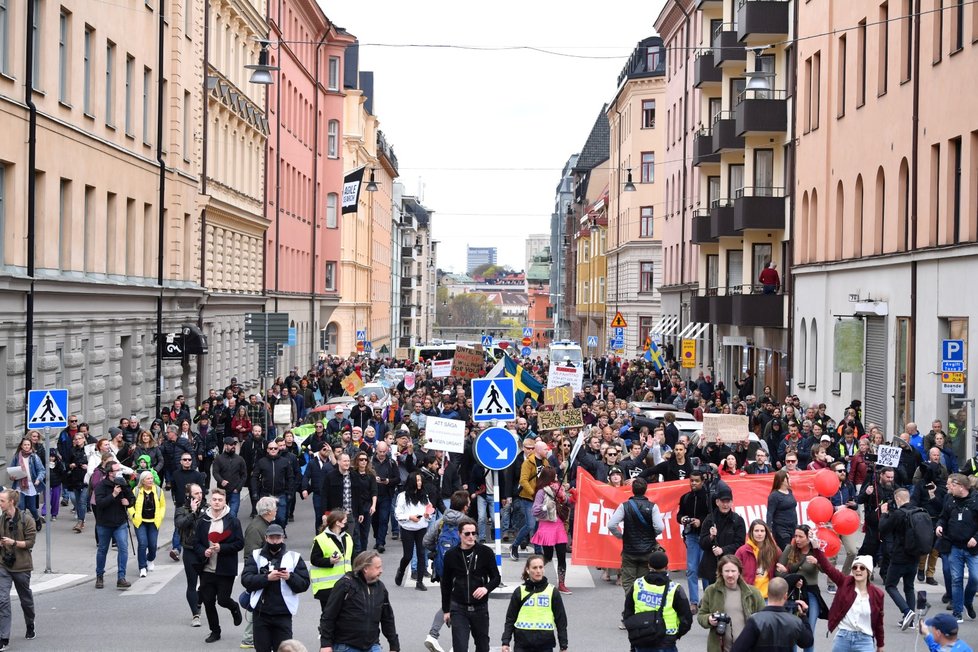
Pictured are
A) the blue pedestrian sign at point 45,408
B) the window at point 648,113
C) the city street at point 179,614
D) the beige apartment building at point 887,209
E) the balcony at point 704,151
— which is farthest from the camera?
the window at point 648,113

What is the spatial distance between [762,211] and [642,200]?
130ft

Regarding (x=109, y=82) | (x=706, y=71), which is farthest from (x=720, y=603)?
(x=706, y=71)

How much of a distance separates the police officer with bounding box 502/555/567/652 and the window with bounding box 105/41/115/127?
21916 mm

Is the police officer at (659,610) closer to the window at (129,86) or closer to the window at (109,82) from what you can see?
the window at (109,82)

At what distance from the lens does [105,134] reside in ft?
101

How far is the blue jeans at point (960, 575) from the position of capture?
1567 centimetres

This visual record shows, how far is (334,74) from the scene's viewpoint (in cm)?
7569

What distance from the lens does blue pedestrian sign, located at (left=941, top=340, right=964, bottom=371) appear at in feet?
75.5

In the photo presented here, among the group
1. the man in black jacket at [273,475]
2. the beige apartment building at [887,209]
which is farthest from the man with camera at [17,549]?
the beige apartment building at [887,209]

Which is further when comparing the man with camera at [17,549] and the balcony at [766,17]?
the balcony at [766,17]

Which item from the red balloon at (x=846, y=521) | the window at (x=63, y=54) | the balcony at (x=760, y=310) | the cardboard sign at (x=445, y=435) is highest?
the window at (x=63, y=54)

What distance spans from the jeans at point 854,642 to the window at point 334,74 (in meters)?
66.2

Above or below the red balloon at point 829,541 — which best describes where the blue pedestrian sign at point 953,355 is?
above

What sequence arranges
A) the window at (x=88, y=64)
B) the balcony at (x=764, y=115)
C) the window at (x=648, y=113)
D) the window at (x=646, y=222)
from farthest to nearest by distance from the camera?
the window at (x=648, y=113) < the window at (x=646, y=222) < the balcony at (x=764, y=115) < the window at (x=88, y=64)
